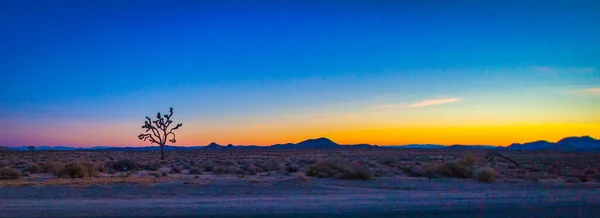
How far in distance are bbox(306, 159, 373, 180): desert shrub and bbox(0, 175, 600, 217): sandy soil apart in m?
3.67

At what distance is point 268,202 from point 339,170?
1352cm

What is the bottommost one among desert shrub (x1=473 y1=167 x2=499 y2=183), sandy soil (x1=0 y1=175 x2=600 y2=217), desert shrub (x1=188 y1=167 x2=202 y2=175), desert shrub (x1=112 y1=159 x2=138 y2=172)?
sandy soil (x1=0 y1=175 x2=600 y2=217)

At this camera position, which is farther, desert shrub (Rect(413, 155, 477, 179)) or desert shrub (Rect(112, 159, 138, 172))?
desert shrub (Rect(112, 159, 138, 172))

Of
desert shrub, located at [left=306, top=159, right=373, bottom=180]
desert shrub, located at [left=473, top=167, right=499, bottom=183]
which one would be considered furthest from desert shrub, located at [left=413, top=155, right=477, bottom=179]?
desert shrub, located at [left=306, top=159, right=373, bottom=180]

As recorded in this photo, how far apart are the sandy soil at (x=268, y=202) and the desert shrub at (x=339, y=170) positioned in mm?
3672

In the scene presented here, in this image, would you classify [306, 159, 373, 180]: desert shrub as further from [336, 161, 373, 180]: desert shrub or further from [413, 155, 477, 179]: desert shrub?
[413, 155, 477, 179]: desert shrub

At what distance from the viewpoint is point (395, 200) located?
17.8 meters

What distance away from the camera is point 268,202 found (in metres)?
16.7

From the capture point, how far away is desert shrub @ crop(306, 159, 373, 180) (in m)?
27.7

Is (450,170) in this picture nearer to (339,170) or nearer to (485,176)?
(485,176)

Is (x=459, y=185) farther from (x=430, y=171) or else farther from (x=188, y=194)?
(x=188, y=194)

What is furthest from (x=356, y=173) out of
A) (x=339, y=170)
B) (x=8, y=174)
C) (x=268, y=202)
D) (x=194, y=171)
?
(x=8, y=174)

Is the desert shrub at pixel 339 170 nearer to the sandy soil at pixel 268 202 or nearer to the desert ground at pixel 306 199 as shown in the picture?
the desert ground at pixel 306 199

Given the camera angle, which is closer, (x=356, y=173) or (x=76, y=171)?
(x=356, y=173)
